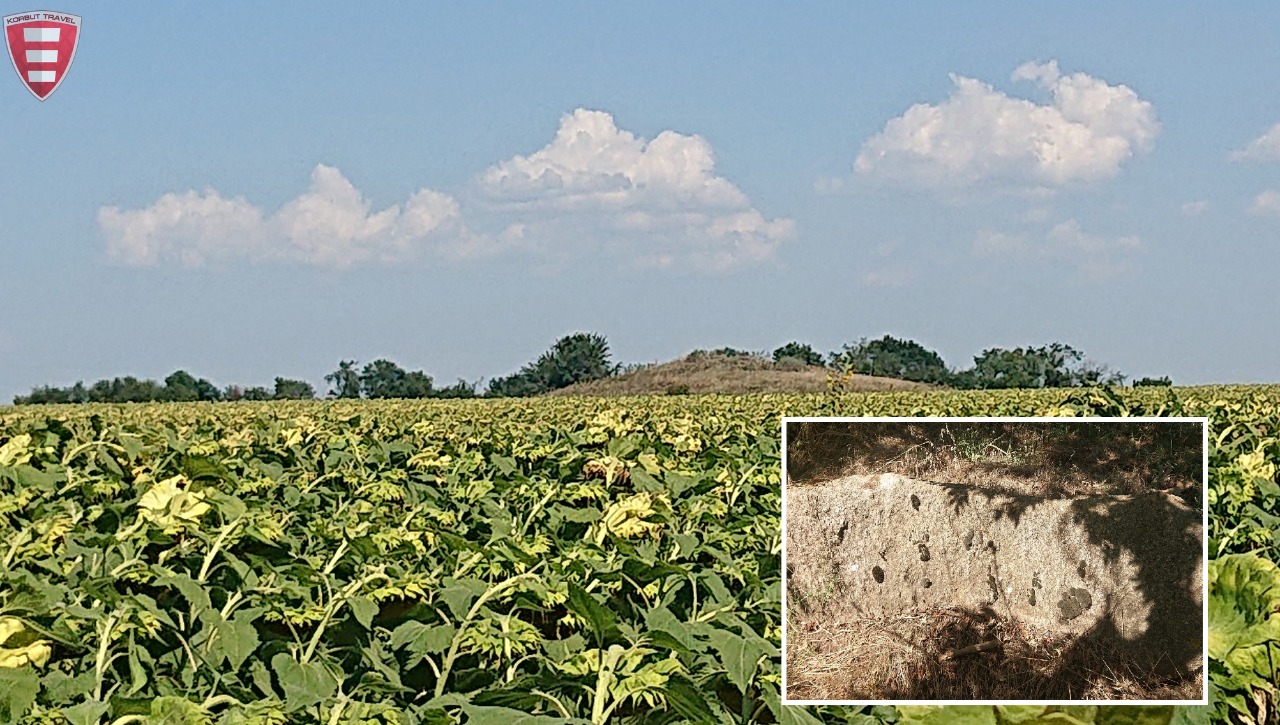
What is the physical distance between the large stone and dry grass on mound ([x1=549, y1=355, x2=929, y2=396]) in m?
43.7

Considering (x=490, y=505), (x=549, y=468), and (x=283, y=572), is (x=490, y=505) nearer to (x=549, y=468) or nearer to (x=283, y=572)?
(x=283, y=572)

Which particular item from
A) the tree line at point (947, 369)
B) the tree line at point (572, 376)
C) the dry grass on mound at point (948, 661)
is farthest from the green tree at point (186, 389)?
the dry grass on mound at point (948, 661)

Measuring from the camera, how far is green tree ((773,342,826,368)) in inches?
2203

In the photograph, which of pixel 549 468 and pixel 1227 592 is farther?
pixel 549 468

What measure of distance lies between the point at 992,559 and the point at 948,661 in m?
0.14

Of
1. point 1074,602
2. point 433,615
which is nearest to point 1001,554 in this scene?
point 1074,602

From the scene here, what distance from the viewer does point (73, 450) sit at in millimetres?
4988

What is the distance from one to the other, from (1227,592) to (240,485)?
10.8 feet

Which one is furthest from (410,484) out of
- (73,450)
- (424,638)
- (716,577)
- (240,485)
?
(424,638)

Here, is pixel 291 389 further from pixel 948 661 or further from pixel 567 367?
pixel 948 661

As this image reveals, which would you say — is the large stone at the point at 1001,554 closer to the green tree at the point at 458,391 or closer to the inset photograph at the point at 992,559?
the inset photograph at the point at 992,559

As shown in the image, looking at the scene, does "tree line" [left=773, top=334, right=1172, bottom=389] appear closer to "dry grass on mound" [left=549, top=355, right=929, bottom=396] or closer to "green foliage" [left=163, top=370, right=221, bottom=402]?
"dry grass on mound" [left=549, top=355, right=929, bottom=396]

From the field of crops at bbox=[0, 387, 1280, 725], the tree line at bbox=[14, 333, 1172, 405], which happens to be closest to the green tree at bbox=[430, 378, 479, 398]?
the tree line at bbox=[14, 333, 1172, 405]

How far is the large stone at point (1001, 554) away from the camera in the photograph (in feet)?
4.87
